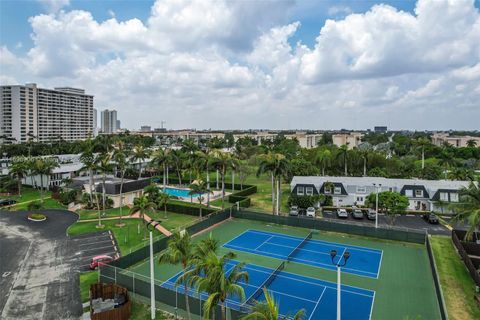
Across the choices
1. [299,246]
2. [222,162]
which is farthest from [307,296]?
[222,162]

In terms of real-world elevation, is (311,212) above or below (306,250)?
above

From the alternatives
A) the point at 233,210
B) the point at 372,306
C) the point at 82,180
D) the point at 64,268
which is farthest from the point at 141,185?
the point at 372,306

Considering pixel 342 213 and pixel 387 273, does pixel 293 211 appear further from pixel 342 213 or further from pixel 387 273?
pixel 387 273

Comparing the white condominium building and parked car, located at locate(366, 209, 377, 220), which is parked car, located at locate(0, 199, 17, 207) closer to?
parked car, located at locate(366, 209, 377, 220)

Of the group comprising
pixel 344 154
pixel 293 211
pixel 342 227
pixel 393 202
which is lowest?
pixel 342 227

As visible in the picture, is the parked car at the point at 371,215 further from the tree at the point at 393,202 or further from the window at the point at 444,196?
the window at the point at 444,196

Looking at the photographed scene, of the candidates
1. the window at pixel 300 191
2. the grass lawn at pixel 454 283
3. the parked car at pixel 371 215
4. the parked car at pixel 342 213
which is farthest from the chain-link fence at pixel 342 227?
the window at pixel 300 191
